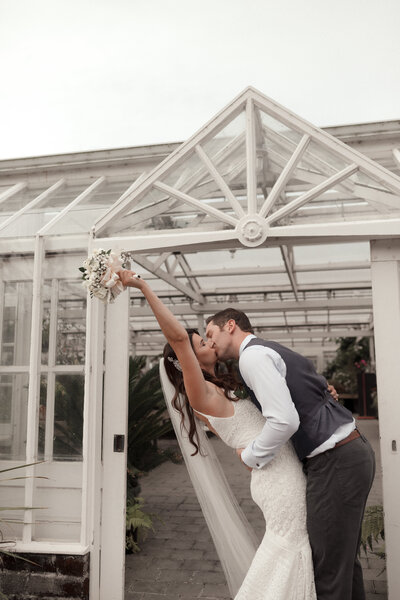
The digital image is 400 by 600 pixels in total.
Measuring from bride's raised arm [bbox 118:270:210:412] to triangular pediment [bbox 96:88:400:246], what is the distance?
1.28 meters

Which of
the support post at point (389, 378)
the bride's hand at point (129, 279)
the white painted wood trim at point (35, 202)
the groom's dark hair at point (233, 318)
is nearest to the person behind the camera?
the bride's hand at point (129, 279)

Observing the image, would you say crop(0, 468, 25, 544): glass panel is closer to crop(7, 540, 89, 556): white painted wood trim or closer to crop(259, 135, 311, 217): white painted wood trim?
crop(7, 540, 89, 556): white painted wood trim

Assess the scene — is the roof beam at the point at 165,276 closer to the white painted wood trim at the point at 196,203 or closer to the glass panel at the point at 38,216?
the glass panel at the point at 38,216

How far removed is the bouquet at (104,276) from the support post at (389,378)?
1788mm

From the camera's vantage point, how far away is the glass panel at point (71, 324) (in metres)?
3.69

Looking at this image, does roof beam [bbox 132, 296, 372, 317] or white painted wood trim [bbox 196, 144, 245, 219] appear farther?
roof beam [bbox 132, 296, 372, 317]

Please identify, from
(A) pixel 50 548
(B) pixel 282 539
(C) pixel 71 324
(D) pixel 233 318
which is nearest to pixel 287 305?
(C) pixel 71 324

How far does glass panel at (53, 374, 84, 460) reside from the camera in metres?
3.62

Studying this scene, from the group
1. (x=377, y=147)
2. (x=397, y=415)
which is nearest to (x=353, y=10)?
(x=377, y=147)

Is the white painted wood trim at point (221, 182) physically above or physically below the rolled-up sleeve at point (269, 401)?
above

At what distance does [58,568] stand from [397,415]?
2383mm

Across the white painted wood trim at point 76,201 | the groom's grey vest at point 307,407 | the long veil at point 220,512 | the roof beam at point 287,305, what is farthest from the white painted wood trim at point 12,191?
the roof beam at point 287,305

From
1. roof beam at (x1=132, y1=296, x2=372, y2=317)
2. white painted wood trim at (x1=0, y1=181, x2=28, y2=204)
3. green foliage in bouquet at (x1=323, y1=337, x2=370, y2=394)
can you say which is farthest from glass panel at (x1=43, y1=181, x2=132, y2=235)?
green foliage in bouquet at (x1=323, y1=337, x2=370, y2=394)

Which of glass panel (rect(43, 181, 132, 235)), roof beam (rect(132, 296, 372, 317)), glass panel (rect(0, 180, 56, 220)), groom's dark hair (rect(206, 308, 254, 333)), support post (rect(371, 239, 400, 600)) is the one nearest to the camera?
groom's dark hair (rect(206, 308, 254, 333))
